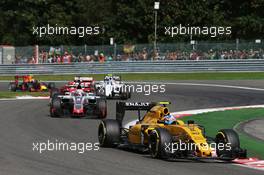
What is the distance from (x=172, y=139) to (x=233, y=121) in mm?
8662

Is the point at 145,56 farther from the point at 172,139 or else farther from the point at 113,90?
the point at 172,139

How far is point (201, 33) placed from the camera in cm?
6906

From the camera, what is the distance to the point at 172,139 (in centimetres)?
1408

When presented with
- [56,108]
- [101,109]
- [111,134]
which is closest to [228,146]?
[111,134]

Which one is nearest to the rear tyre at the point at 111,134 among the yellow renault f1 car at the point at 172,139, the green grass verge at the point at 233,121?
the yellow renault f1 car at the point at 172,139

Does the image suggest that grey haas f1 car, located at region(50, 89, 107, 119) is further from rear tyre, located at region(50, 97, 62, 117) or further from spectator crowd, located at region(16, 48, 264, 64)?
spectator crowd, located at region(16, 48, 264, 64)

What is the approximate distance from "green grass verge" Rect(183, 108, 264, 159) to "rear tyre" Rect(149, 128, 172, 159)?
2177mm

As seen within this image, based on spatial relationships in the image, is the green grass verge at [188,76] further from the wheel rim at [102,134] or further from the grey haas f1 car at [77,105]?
the wheel rim at [102,134]

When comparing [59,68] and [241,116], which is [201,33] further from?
[241,116]

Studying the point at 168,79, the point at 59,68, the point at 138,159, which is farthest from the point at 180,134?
the point at 59,68

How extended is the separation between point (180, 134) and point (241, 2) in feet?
203

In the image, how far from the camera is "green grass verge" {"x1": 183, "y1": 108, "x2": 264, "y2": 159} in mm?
16109

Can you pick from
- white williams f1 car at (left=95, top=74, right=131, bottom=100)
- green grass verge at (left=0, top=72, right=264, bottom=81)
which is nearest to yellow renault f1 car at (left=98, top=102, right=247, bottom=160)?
white williams f1 car at (left=95, top=74, right=131, bottom=100)

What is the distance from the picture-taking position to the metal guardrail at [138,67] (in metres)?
46.9
